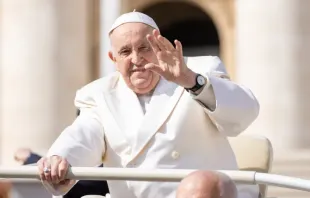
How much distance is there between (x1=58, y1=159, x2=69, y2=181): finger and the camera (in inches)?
142

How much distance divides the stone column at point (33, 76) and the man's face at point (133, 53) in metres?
10.9

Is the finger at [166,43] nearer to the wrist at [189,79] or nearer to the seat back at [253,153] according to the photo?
the wrist at [189,79]

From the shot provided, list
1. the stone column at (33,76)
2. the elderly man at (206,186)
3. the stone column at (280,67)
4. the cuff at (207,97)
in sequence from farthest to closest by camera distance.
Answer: the stone column at (33,76) → the stone column at (280,67) → the cuff at (207,97) → the elderly man at (206,186)

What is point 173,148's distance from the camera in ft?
13.1

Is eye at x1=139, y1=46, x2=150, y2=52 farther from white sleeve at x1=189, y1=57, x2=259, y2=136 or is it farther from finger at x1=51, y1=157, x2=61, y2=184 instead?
finger at x1=51, y1=157, x2=61, y2=184

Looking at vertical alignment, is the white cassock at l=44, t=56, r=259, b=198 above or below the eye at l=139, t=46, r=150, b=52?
below

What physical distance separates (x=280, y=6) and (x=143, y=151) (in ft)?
33.5

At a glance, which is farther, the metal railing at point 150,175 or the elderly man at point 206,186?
the metal railing at point 150,175

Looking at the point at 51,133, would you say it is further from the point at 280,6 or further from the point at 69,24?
the point at 280,6

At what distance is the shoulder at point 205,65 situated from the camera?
4.13 meters

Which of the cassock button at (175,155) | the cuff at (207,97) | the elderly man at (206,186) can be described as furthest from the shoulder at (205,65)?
the elderly man at (206,186)

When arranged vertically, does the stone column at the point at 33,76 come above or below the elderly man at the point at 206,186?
Result: below

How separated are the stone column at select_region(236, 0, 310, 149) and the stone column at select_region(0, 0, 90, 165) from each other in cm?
295

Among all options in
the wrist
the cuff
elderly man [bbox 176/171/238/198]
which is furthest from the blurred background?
elderly man [bbox 176/171/238/198]
